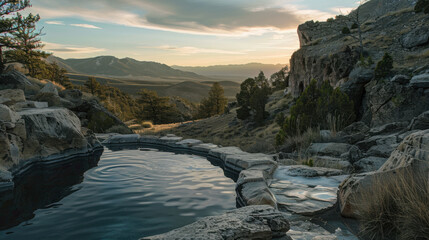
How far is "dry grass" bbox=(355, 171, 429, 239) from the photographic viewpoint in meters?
2.51

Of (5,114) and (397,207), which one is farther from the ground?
(5,114)

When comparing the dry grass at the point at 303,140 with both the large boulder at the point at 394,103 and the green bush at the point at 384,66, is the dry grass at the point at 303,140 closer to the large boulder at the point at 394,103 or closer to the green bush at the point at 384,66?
the large boulder at the point at 394,103

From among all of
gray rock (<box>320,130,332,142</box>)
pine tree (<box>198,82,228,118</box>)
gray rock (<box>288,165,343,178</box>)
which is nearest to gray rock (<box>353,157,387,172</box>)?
gray rock (<box>288,165,343,178</box>)

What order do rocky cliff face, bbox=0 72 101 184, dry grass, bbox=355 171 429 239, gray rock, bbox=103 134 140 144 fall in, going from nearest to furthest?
dry grass, bbox=355 171 429 239, rocky cliff face, bbox=0 72 101 184, gray rock, bbox=103 134 140 144

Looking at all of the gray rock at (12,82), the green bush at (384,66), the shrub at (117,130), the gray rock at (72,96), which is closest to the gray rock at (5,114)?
the shrub at (117,130)

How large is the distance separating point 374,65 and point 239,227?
1726 cm

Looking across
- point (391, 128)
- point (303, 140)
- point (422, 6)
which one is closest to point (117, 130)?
point (303, 140)

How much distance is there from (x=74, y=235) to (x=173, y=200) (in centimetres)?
174

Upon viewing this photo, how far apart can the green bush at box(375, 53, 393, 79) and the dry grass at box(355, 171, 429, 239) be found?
452 inches

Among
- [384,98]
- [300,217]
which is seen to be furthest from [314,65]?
[300,217]

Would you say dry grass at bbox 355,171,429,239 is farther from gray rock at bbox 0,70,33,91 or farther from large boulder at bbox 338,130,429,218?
gray rock at bbox 0,70,33,91

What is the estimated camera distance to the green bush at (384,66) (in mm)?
12461

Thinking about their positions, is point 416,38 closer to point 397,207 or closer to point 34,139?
point 397,207

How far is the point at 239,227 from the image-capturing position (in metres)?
2.79
